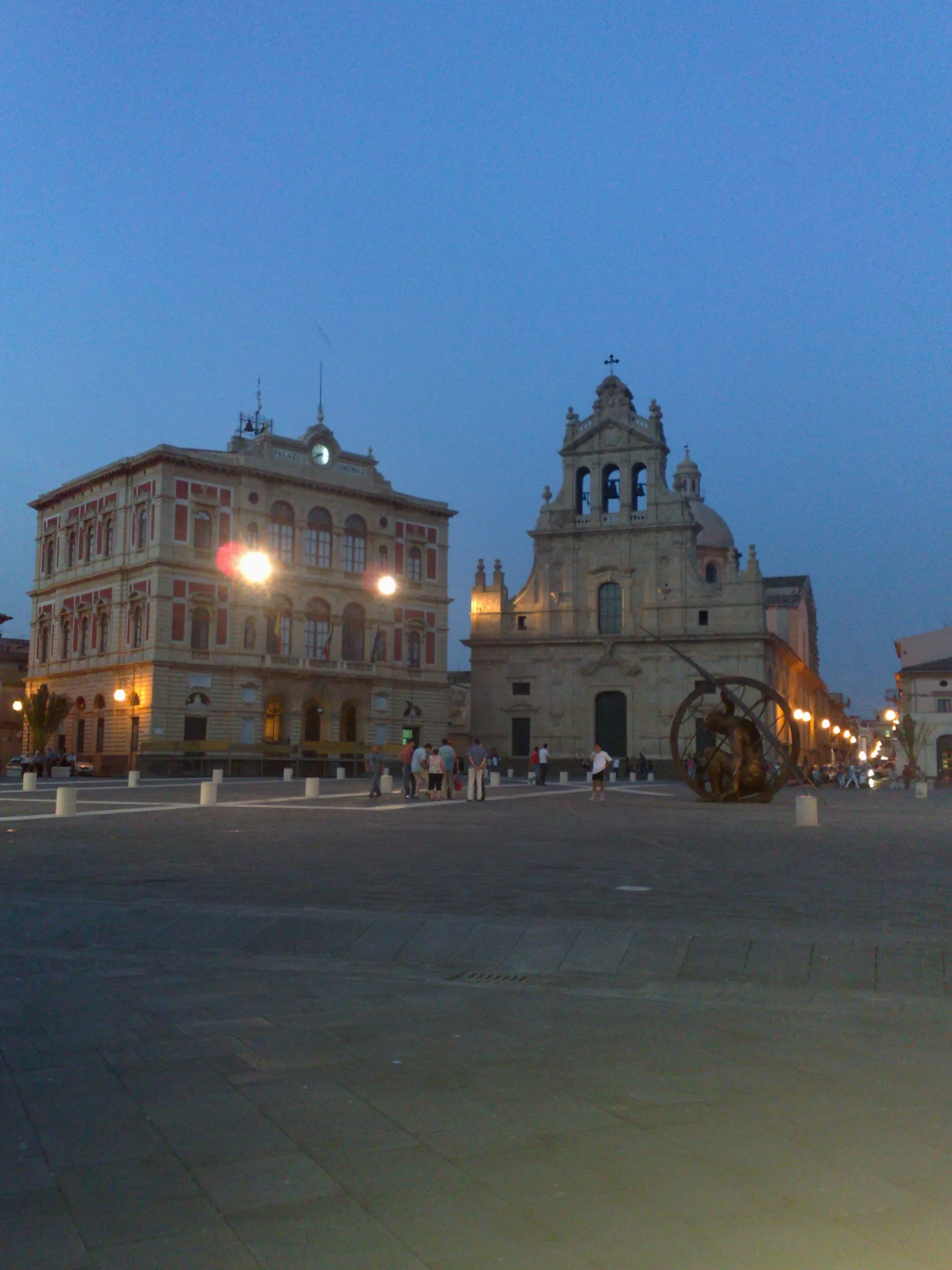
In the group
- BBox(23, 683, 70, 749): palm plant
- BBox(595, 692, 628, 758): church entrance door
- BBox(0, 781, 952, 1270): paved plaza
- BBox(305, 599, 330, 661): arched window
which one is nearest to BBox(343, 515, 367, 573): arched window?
BBox(305, 599, 330, 661): arched window

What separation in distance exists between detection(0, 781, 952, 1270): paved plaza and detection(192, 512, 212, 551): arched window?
44.0 meters

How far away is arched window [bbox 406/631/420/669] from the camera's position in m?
61.9

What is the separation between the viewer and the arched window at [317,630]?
58656 mm

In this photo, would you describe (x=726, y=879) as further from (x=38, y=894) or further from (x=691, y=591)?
(x=691, y=591)

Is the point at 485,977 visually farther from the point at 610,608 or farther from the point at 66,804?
the point at 610,608

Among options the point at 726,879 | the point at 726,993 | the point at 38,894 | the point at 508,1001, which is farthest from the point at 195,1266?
the point at 726,879

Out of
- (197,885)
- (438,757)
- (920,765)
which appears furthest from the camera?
(920,765)

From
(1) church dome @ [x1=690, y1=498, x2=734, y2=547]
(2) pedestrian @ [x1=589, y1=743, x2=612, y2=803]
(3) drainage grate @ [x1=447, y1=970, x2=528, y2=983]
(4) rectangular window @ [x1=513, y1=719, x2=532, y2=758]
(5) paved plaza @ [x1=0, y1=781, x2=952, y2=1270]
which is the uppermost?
(1) church dome @ [x1=690, y1=498, x2=734, y2=547]

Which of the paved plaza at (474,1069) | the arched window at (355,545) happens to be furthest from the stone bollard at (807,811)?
the arched window at (355,545)

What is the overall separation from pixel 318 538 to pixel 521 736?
1554 centimetres

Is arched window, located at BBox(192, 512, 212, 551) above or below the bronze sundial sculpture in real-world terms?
above

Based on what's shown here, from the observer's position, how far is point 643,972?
7.76 metres

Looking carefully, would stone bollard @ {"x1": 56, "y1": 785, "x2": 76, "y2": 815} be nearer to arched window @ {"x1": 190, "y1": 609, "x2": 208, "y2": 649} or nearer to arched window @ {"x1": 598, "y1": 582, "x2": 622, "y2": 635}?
arched window @ {"x1": 190, "y1": 609, "x2": 208, "y2": 649}

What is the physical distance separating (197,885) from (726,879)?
5257mm
